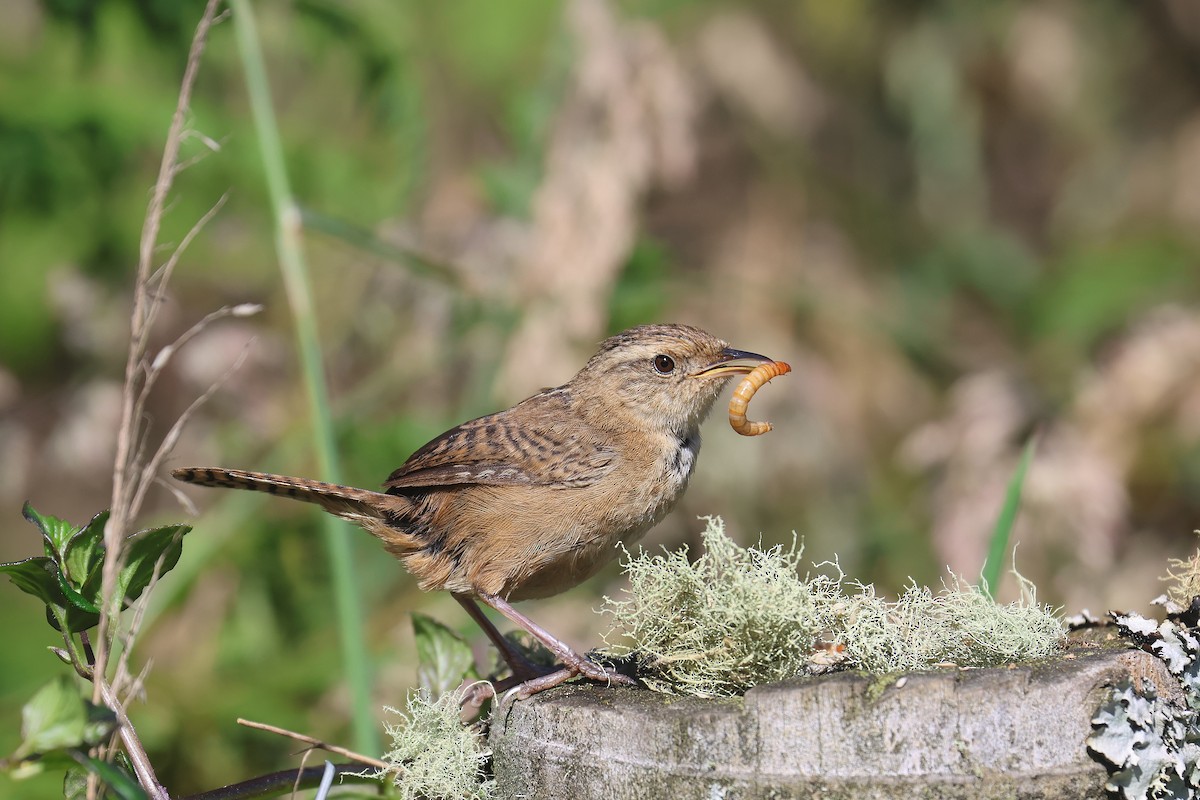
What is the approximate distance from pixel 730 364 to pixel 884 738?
6.27 feet

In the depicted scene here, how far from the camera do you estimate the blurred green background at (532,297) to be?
16.8ft

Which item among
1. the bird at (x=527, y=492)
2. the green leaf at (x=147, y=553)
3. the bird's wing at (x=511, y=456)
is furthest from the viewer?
the bird's wing at (x=511, y=456)

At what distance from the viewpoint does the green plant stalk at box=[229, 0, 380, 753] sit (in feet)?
9.58

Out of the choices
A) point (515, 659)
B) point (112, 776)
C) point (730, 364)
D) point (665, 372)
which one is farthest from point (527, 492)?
point (112, 776)

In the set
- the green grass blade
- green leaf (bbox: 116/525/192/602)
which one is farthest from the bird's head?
green leaf (bbox: 116/525/192/602)

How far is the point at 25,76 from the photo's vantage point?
5430 mm

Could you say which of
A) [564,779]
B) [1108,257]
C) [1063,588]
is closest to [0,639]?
[564,779]

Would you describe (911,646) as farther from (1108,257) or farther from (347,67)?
(1108,257)

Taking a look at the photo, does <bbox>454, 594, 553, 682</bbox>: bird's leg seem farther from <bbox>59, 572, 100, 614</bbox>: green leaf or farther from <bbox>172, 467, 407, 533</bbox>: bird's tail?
<bbox>59, 572, 100, 614</bbox>: green leaf

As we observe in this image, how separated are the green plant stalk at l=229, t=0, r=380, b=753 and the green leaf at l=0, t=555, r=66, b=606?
874 mm

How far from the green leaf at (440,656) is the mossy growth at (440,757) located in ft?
1.01

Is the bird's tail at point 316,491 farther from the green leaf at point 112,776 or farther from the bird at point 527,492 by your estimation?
the green leaf at point 112,776

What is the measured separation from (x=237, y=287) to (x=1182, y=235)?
6.12m

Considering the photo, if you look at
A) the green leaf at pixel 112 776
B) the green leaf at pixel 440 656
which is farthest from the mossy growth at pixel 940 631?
the green leaf at pixel 112 776
